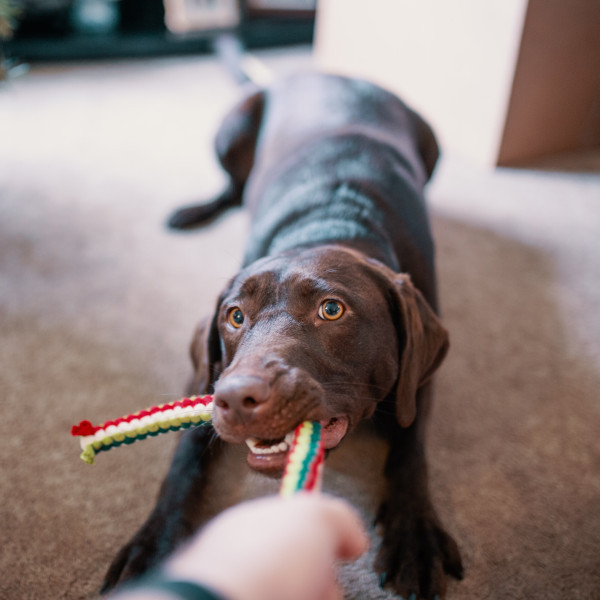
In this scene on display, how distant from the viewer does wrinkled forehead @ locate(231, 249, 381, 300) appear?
4.29 ft

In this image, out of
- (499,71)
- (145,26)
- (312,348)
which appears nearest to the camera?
(312,348)

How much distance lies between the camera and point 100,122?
4.02m

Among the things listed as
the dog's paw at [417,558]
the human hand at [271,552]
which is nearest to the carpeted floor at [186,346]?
the dog's paw at [417,558]

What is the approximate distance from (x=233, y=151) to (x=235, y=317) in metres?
1.76

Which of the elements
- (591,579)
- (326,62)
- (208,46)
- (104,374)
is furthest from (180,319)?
(208,46)

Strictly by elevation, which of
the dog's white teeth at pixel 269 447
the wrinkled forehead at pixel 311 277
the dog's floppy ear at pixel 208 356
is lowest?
the dog's floppy ear at pixel 208 356

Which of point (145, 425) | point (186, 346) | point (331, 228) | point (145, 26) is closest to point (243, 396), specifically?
point (145, 425)

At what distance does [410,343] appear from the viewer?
1401 mm

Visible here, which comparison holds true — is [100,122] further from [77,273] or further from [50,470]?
[50,470]

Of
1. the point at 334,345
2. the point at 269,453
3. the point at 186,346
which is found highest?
the point at 334,345

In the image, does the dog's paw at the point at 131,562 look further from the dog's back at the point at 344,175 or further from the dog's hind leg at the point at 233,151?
the dog's hind leg at the point at 233,151

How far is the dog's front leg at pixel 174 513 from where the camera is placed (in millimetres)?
1305

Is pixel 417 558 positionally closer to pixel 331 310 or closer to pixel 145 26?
pixel 331 310

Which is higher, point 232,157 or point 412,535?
point 232,157
